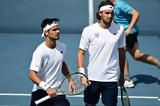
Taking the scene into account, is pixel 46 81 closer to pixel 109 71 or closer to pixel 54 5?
pixel 109 71

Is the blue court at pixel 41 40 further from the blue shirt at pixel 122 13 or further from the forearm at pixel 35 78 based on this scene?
the forearm at pixel 35 78

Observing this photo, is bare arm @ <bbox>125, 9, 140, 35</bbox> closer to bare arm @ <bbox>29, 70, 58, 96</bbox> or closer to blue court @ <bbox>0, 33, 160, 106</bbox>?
blue court @ <bbox>0, 33, 160, 106</bbox>

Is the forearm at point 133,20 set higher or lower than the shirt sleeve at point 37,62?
higher

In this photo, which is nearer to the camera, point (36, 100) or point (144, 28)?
point (36, 100)

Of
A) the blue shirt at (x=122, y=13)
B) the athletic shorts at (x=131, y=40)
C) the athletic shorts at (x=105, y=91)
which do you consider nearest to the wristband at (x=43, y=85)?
the athletic shorts at (x=105, y=91)

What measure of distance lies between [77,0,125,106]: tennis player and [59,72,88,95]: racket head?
0.74 feet

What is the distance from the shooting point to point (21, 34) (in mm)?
13258

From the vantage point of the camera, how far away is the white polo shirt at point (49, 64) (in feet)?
22.9

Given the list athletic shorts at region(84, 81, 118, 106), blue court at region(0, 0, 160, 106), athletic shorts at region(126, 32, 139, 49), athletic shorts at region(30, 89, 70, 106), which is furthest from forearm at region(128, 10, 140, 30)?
athletic shorts at region(30, 89, 70, 106)

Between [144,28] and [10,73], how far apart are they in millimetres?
4220

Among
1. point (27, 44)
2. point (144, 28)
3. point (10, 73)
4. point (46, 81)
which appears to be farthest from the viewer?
point (144, 28)

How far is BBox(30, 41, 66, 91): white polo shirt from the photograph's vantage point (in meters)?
6.98

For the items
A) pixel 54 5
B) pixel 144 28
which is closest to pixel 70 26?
pixel 54 5

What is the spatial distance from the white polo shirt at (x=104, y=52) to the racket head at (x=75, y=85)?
39 cm
